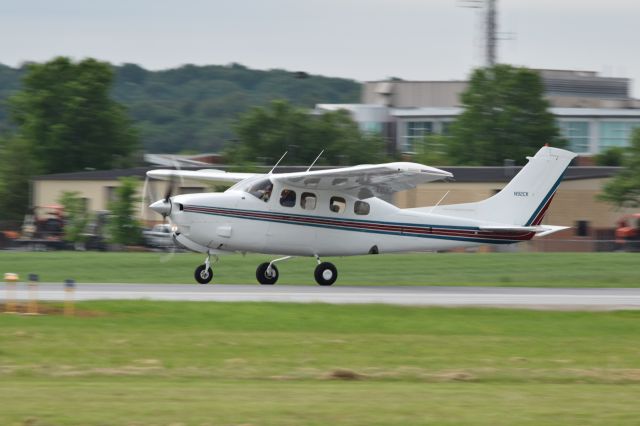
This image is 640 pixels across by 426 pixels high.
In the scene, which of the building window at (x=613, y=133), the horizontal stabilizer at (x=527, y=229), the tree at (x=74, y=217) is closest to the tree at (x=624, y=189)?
the tree at (x=74, y=217)

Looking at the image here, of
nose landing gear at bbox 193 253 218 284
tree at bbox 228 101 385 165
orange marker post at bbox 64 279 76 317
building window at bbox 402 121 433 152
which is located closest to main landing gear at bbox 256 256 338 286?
nose landing gear at bbox 193 253 218 284

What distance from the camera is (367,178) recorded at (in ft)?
86.9

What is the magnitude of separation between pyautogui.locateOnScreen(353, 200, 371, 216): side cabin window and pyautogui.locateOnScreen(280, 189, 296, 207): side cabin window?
5.07 feet

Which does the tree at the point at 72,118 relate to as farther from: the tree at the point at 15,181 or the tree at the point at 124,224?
the tree at the point at 124,224

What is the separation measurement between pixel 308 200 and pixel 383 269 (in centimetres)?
780

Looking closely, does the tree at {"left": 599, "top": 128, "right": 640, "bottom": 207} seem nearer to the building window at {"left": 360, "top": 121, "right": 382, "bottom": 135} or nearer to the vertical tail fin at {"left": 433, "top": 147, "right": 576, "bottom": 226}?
the vertical tail fin at {"left": 433, "top": 147, "right": 576, "bottom": 226}

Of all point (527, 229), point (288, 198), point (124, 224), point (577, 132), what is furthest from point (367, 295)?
point (577, 132)

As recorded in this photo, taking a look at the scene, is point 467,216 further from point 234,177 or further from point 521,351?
point 521,351

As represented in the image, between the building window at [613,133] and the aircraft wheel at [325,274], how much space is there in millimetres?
90990

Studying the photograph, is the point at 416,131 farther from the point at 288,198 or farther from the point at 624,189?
the point at 288,198

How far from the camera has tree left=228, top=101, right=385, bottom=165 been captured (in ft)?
324

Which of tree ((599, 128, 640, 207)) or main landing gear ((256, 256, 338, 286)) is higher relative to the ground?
tree ((599, 128, 640, 207))

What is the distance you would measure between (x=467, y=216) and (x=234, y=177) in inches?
244

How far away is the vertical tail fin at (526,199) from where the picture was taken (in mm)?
28406
